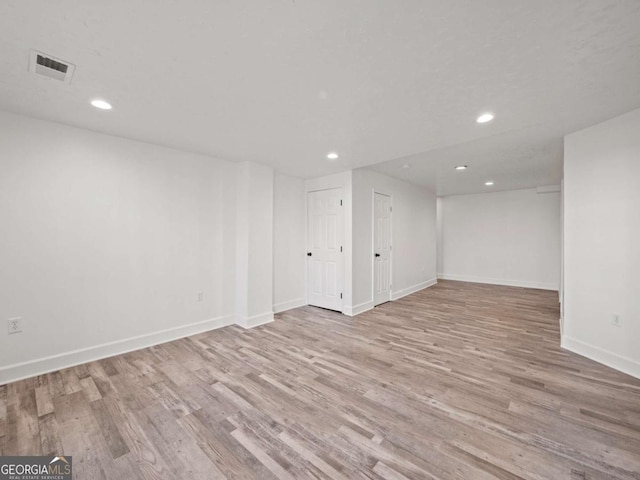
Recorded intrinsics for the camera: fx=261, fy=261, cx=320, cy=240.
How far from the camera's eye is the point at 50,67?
1.76 metres

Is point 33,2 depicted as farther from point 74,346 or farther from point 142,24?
point 74,346

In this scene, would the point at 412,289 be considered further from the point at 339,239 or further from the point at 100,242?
the point at 100,242

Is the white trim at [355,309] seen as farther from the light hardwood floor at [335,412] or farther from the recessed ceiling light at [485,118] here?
the recessed ceiling light at [485,118]

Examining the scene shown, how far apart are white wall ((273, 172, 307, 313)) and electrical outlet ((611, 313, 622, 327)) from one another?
4.05 metres

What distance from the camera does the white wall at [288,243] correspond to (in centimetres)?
454

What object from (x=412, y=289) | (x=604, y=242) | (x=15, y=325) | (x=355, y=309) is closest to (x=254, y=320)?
(x=355, y=309)

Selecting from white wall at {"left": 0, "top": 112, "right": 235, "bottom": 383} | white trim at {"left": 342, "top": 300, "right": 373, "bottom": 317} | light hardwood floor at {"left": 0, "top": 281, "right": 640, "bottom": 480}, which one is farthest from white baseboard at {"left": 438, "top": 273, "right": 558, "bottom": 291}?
white wall at {"left": 0, "top": 112, "right": 235, "bottom": 383}

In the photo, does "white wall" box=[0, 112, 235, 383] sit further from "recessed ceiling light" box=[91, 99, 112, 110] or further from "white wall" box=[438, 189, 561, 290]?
"white wall" box=[438, 189, 561, 290]

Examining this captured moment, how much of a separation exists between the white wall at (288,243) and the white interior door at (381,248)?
1350mm

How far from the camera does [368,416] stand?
191 cm

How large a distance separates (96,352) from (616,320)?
5410 millimetres

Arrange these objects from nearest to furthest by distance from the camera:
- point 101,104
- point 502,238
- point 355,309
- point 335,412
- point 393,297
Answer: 1. point 335,412
2. point 101,104
3. point 355,309
4. point 393,297
5. point 502,238

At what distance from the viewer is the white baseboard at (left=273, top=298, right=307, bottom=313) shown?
4.53m

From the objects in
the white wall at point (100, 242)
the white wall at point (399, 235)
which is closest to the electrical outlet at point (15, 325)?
the white wall at point (100, 242)
